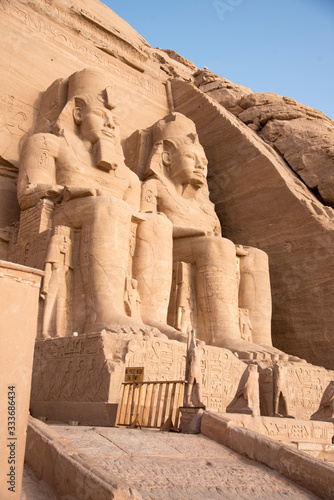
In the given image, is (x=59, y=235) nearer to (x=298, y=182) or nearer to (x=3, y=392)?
(x=3, y=392)

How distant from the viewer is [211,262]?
22.1ft

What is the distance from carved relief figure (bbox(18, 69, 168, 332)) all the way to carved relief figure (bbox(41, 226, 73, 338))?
6.5 inches

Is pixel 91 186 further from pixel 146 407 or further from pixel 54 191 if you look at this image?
pixel 146 407

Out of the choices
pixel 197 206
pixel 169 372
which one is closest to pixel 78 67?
pixel 197 206

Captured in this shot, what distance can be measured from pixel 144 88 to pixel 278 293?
4965 millimetres

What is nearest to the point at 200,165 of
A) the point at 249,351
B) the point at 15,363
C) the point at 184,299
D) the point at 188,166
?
the point at 188,166

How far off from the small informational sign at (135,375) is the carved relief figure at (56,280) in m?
1.13

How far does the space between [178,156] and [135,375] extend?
4360mm

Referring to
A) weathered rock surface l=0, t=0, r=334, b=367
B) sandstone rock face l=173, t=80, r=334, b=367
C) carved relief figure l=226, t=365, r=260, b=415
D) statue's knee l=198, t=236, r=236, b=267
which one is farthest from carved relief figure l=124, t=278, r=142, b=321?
sandstone rock face l=173, t=80, r=334, b=367

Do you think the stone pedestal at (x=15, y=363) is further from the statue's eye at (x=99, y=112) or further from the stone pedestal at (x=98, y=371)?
the statue's eye at (x=99, y=112)

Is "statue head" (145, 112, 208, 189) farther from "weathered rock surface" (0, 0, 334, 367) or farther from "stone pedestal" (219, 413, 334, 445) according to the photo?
"stone pedestal" (219, 413, 334, 445)

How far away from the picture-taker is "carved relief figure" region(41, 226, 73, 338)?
5266 mm

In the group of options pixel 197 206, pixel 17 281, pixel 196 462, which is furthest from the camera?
pixel 197 206

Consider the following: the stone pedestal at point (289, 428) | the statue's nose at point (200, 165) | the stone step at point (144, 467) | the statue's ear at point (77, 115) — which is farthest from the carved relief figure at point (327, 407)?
the statue's ear at point (77, 115)
